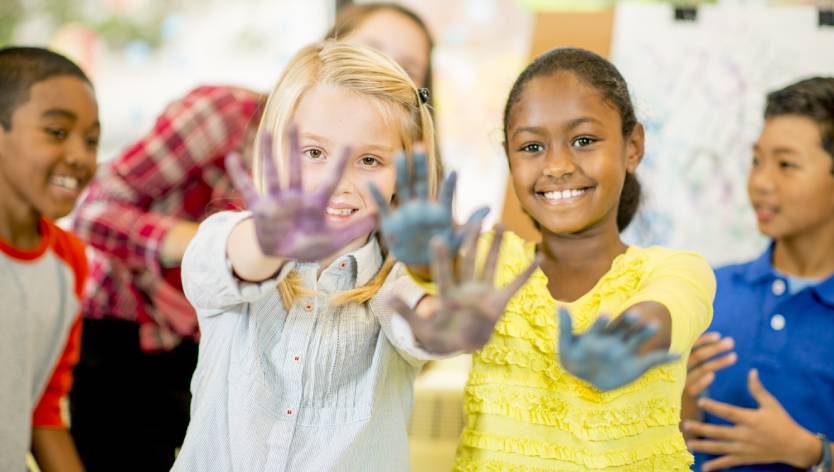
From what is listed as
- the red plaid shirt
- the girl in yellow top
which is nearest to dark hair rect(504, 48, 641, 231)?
the girl in yellow top

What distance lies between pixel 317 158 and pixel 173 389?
3.22 ft

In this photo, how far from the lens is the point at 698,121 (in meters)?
2.25

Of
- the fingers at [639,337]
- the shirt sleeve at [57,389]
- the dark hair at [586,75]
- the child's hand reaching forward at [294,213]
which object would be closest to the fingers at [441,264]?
the child's hand reaching forward at [294,213]

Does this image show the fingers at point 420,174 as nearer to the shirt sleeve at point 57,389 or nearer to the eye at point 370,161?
the eye at point 370,161

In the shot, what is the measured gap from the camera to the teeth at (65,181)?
160 centimetres

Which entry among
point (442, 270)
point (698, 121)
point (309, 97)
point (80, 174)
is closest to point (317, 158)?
point (309, 97)

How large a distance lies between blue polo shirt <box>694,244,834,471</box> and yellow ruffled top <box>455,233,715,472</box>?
479mm

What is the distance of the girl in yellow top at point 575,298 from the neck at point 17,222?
2.83 ft

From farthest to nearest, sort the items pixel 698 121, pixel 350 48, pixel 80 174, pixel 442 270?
pixel 698 121 → pixel 80 174 → pixel 350 48 → pixel 442 270

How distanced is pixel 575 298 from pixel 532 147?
0.25m

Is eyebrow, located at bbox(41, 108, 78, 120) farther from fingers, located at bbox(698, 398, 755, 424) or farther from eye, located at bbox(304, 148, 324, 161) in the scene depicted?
fingers, located at bbox(698, 398, 755, 424)

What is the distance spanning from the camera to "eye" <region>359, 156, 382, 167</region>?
1230 millimetres

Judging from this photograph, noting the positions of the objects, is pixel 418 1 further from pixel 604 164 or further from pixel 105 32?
pixel 604 164

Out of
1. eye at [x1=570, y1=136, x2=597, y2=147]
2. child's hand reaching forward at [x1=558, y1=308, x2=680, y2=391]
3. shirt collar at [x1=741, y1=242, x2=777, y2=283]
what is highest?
eye at [x1=570, y1=136, x2=597, y2=147]
